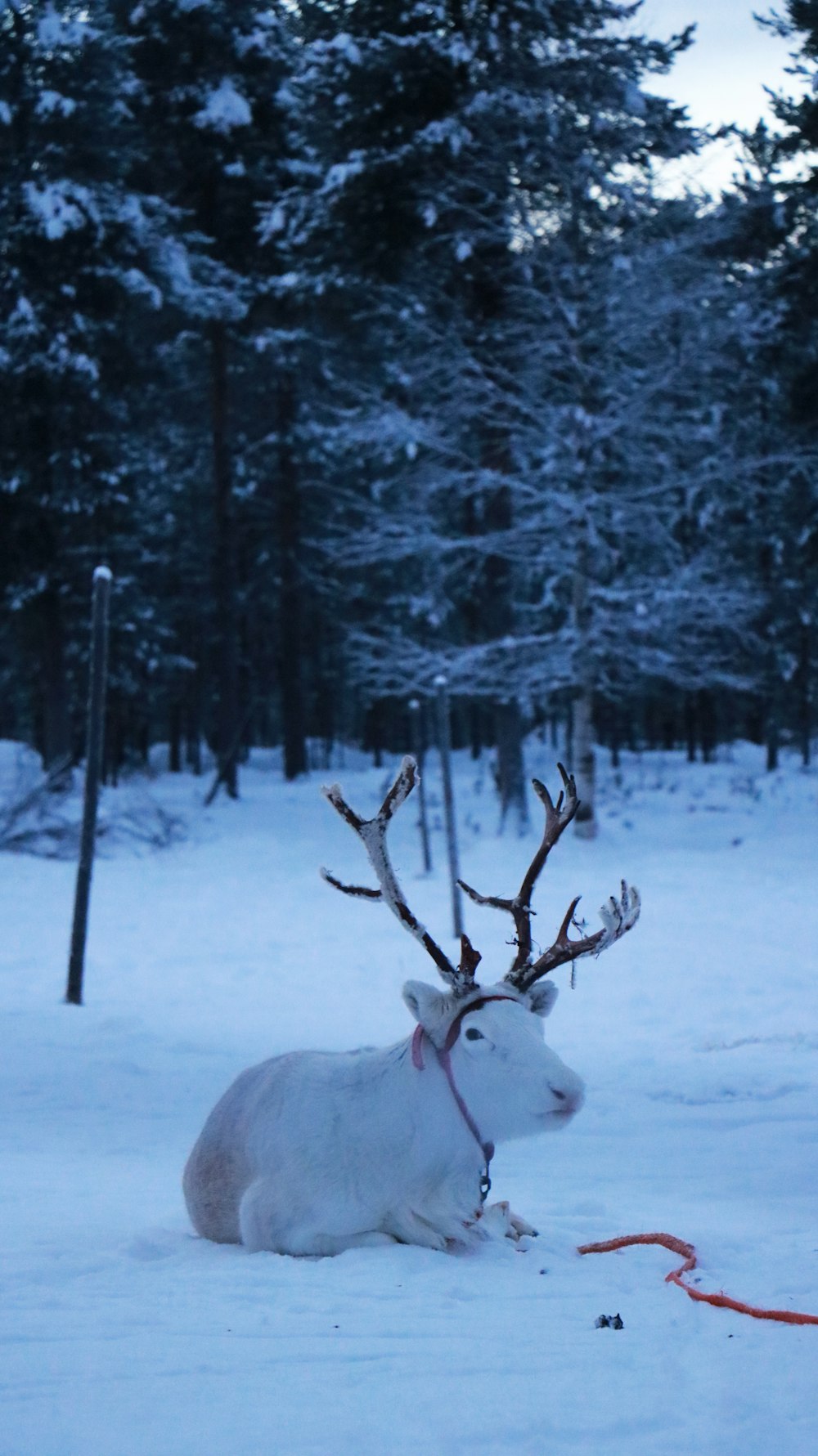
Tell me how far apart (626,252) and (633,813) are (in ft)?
26.9

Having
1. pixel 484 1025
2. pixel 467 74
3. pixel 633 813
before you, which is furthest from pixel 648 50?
pixel 484 1025

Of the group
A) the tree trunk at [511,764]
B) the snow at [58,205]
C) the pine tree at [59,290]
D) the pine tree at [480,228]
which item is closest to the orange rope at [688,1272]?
the pine tree at [480,228]

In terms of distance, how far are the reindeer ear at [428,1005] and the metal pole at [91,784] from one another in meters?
5.16

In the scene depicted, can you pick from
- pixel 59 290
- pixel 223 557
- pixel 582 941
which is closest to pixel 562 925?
pixel 582 941

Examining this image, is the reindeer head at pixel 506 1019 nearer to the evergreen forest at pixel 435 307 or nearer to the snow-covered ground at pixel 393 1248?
the snow-covered ground at pixel 393 1248

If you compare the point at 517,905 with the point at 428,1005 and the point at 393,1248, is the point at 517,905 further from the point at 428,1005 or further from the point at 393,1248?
the point at 393,1248

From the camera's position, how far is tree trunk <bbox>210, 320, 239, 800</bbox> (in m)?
23.1

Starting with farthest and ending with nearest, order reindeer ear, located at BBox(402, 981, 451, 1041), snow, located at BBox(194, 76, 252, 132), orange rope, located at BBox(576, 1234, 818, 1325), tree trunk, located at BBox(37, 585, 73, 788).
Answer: snow, located at BBox(194, 76, 252, 132), tree trunk, located at BBox(37, 585, 73, 788), reindeer ear, located at BBox(402, 981, 451, 1041), orange rope, located at BBox(576, 1234, 818, 1325)

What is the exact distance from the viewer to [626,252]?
1786 centimetres

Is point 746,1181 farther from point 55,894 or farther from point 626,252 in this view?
point 626,252

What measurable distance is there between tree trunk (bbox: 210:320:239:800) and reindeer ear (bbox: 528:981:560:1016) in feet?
62.3

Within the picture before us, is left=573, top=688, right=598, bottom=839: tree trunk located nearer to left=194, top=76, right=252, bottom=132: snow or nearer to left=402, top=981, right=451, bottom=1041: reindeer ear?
left=194, top=76, right=252, bottom=132: snow

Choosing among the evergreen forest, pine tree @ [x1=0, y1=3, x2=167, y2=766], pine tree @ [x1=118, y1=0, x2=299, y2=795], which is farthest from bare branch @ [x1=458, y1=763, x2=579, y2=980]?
pine tree @ [x1=118, y1=0, x2=299, y2=795]

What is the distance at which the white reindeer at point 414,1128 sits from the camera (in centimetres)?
370
